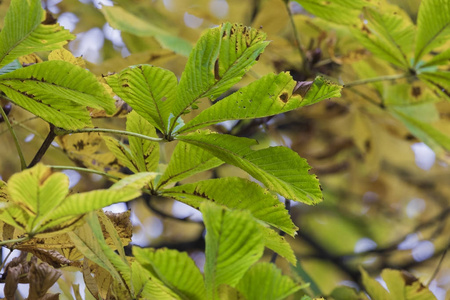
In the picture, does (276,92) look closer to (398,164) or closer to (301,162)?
(301,162)

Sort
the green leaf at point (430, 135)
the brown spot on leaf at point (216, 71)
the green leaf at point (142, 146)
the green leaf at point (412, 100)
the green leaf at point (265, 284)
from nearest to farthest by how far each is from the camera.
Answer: the green leaf at point (265, 284) → the brown spot on leaf at point (216, 71) → the green leaf at point (142, 146) → the green leaf at point (430, 135) → the green leaf at point (412, 100)

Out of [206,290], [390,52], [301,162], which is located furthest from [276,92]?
[390,52]

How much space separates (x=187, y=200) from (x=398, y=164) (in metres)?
1.44

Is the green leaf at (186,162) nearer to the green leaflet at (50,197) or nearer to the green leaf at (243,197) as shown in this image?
the green leaf at (243,197)

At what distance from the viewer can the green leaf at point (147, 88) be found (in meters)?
0.42

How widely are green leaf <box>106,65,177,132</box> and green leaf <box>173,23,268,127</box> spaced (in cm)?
2

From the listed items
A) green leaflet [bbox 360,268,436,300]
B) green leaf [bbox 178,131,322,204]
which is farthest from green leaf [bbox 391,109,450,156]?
green leaf [bbox 178,131,322,204]

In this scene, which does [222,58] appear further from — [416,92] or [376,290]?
[416,92]

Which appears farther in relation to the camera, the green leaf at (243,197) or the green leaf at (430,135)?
the green leaf at (430,135)

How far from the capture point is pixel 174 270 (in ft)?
1.07

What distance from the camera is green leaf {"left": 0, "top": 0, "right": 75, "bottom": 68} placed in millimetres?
388

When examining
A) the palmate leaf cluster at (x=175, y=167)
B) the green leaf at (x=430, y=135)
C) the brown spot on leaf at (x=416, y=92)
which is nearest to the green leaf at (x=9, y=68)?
the palmate leaf cluster at (x=175, y=167)

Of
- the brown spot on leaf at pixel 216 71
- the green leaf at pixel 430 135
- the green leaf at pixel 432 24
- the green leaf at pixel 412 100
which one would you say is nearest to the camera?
the brown spot on leaf at pixel 216 71

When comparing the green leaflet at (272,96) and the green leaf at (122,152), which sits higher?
the green leaflet at (272,96)
